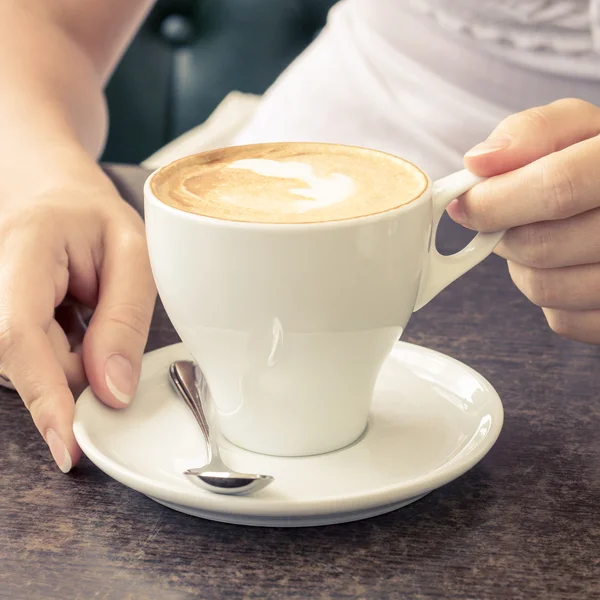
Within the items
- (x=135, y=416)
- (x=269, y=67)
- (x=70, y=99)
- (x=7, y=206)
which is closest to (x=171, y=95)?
(x=269, y=67)

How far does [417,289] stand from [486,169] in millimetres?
78

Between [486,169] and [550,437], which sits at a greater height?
[486,169]

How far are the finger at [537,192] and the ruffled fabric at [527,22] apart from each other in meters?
0.38

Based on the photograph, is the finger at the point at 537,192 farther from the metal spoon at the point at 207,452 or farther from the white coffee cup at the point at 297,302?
the metal spoon at the point at 207,452

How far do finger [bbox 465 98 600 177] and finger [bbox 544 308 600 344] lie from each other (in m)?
0.11

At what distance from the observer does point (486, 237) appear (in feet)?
1.53

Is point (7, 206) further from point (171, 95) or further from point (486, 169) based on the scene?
point (171, 95)

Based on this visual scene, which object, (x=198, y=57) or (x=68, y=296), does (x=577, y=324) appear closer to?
(x=68, y=296)

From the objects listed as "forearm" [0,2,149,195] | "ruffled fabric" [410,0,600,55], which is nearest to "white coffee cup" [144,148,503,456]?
"forearm" [0,2,149,195]

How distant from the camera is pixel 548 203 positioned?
1.51 ft

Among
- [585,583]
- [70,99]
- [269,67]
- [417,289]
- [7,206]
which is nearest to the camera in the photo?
[585,583]

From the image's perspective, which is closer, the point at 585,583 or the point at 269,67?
the point at 585,583

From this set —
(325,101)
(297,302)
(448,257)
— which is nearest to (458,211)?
(448,257)

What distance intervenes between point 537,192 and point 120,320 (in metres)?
0.25
